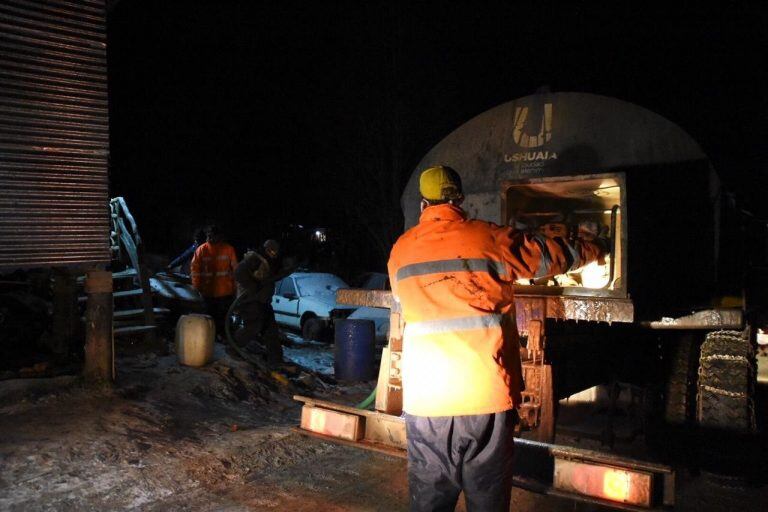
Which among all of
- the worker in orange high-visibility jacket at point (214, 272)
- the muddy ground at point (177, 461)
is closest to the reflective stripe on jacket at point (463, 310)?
the muddy ground at point (177, 461)

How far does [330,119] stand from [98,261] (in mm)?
16360

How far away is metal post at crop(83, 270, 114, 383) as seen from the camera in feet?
21.0

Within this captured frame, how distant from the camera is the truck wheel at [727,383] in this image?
4852mm

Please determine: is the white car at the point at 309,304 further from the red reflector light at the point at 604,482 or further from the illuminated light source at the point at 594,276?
the red reflector light at the point at 604,482

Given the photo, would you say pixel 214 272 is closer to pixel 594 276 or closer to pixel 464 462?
pixel 594 276

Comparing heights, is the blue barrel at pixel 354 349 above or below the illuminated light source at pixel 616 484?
below

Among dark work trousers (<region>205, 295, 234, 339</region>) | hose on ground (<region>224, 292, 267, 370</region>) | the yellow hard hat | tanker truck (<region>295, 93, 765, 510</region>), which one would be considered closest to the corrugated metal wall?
hose on ground (<region>224, 292, 267, 370</region>)

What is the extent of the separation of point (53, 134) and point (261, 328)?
402 cm

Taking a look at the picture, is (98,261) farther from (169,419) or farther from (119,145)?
(119,145)

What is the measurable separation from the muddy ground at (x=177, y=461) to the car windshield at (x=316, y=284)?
20.2 ft

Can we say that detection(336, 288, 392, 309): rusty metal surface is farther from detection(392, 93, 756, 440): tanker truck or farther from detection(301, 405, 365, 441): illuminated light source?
detection(392, 93, 756, 440): tanker truck

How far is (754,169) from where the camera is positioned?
20.3 ft

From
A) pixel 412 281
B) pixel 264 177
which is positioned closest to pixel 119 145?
pixel 264 177

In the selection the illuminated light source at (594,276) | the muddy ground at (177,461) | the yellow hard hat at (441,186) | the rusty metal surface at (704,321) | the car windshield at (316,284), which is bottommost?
the muddy ground at (177,461)
